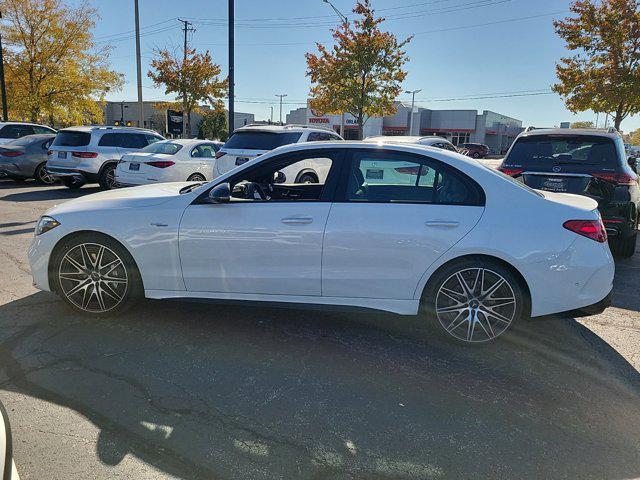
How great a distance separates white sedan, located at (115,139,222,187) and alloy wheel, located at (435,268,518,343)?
8231mm

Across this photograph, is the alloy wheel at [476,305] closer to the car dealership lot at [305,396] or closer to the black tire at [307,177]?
the car dealership lot at [305,396]

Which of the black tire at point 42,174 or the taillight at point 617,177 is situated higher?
the taillight at point 617,177

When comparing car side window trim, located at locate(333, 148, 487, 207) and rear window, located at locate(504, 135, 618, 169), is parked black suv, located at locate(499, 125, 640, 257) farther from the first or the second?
car side window trim, located at locate(333, 148, 487, 207)

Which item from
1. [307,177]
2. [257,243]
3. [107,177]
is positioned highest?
[307,177]

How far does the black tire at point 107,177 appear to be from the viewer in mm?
12188

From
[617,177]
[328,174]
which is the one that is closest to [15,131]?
[328,174]

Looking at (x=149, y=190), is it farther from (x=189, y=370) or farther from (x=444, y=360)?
(x=444, y=360)

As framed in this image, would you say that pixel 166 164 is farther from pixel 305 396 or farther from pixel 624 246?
pixel 624 246

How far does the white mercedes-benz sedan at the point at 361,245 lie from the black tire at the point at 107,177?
8.77 metres

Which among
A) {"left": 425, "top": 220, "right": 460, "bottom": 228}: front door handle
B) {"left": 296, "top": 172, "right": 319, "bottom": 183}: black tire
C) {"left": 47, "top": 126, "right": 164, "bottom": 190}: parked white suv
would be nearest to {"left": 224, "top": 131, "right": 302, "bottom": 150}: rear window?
{"left": 296, "top": 172, "right": 319, "bottom": 183}: black tire

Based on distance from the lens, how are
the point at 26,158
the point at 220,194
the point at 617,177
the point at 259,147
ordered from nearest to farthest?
1. the point at 220,194
2. the point at 617,177
3. the point at 259,147
4. the point at 26,158

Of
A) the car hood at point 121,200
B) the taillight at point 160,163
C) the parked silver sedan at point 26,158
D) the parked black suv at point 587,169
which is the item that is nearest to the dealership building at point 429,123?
the parked silver sedan at point 26,158

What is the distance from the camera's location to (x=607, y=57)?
1781cm

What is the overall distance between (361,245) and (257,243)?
0.84 m
